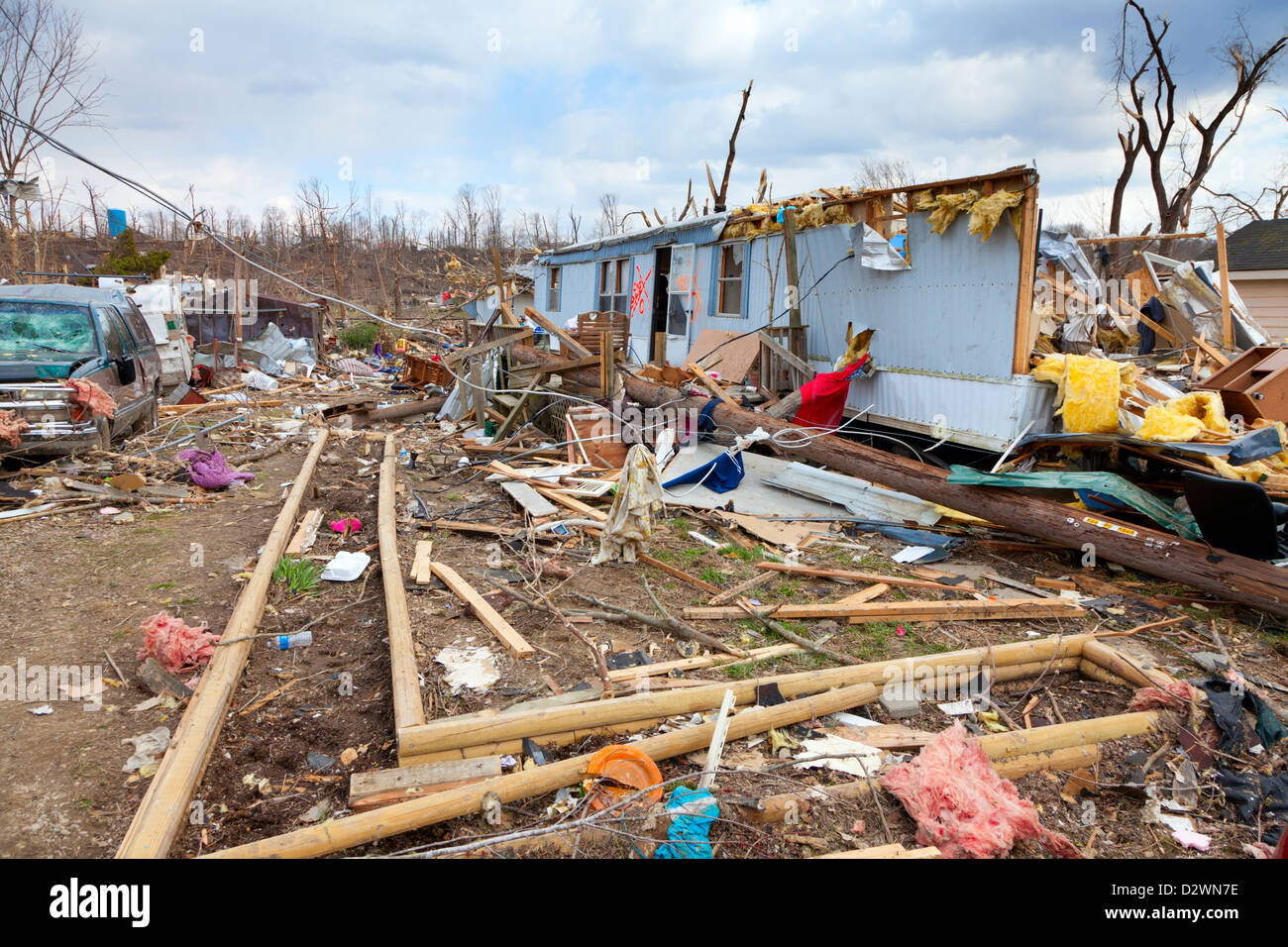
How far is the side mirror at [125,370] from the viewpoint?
9.12m

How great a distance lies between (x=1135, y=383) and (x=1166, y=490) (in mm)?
1775

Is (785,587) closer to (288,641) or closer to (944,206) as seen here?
(288,641)

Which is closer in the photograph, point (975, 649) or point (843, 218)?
point (975, 649)

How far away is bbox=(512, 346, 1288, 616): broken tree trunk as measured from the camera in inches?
205

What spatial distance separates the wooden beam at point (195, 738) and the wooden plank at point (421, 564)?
1.09 m

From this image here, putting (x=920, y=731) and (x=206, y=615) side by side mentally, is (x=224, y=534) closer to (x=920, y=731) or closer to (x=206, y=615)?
(x=206, y=615)

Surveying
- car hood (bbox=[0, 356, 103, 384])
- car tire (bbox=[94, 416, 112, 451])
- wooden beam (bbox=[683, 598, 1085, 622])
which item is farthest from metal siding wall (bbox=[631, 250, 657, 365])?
wooden beam (bbox=[683, 598, 1085, 622])

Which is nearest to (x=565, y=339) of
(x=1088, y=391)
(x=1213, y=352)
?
(x=1088, y=391)

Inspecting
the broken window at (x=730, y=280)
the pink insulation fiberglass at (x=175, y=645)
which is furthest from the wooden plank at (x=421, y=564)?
the broken window at (x=730, y=280)

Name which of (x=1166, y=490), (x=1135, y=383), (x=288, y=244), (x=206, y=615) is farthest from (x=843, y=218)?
(x=288, y=244)

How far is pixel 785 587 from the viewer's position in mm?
5941

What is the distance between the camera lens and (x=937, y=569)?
21.1ft

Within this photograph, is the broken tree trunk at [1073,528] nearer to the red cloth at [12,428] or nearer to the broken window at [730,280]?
the broken window at [730,280]

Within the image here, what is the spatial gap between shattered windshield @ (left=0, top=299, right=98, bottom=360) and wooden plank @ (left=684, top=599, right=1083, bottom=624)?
8570mm
